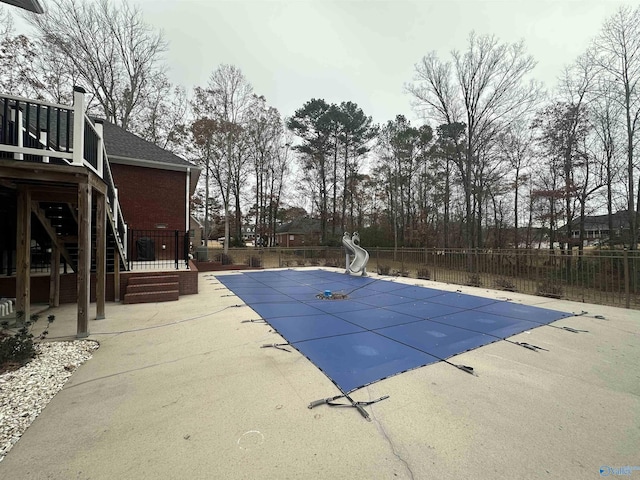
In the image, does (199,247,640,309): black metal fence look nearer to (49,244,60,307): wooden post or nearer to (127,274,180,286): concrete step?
(127,274,180,286): concrete step

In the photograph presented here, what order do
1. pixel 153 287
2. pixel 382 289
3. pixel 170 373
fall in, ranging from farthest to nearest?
1. pixel 382 289
2. pixel 153 287
3. pixel 170 373

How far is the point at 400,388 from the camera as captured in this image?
8.49ft

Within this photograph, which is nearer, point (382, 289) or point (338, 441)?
point (338, 441)

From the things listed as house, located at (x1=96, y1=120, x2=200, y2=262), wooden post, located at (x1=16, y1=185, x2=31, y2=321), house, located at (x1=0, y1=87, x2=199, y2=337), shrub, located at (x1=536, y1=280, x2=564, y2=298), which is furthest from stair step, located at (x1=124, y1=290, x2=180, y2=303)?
shrub, located at (x1=536, y1=280, x2=564, y2=298)

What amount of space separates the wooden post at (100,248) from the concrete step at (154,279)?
2.02 metres

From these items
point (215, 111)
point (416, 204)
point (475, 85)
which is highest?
point (215, 111)

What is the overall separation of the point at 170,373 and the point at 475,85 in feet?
63.6

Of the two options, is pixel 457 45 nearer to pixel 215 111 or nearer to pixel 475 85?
pixel 475 85

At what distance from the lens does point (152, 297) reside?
21.7 feet

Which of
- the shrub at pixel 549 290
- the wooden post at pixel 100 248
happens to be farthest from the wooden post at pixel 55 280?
the shrub at pixel 549 290

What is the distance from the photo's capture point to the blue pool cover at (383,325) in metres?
3.19

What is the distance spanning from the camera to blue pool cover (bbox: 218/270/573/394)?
10.5 feet

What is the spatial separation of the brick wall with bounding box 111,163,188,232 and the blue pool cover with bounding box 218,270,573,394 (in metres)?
7.05

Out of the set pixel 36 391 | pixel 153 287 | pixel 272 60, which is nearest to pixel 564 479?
pixel 36 391
